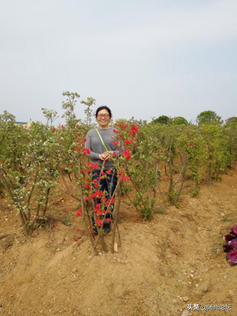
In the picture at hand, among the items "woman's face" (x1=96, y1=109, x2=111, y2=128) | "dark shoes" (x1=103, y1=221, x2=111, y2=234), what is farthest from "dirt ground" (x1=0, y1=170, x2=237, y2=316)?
"woman's face" (x1=96, y1=109, x2=111, y2=128)

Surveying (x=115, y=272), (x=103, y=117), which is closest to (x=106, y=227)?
(x=115, y=272)

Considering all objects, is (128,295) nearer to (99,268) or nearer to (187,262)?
(99,268)

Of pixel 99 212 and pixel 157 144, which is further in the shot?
pixel 157 144

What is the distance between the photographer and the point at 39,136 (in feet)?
11.3

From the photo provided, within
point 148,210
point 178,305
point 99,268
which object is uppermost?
point 148,210

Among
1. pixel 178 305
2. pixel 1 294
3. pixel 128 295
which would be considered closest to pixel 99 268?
pixel 128 295

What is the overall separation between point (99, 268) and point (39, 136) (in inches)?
79.9

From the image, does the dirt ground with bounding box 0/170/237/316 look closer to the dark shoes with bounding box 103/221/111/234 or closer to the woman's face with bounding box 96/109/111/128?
the dark shoes with bounding box 103/221/111/234

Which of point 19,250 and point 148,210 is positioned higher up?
point 148,210

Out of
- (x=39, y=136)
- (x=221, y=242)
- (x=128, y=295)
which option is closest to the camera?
(x=128, y=295)

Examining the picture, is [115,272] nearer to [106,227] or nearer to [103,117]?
[106,227]

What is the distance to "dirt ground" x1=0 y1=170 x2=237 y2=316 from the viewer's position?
2789 millimetres

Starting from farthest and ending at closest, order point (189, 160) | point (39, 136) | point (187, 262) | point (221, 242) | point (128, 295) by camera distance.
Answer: point (189, 160) < point (221, 242) < point (187, 262) < point (39, 136) < point (128, 295)

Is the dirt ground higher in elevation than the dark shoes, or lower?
lower
